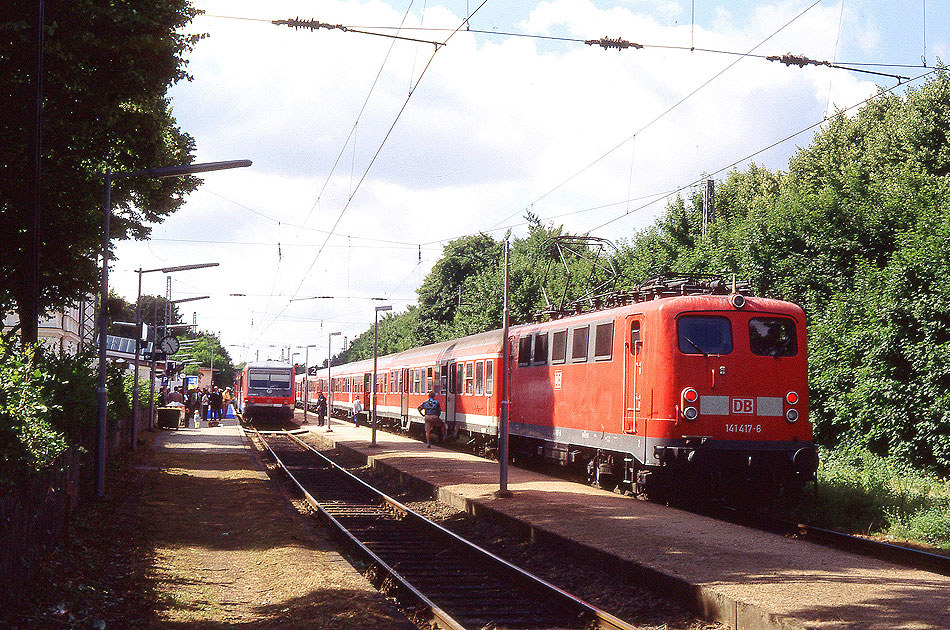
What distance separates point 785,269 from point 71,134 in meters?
16.8

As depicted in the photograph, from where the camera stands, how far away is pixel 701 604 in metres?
8.89

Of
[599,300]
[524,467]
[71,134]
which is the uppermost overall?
[71,134]

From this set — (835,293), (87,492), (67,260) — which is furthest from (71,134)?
(835,293)

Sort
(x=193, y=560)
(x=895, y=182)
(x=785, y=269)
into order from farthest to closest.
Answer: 1. (x=895, y=182)
2. (x=785, y=269)
3. (x=193, y=560)

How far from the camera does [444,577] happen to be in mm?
11445

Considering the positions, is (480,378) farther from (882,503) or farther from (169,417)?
(169,417)

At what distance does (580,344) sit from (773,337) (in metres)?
4.27

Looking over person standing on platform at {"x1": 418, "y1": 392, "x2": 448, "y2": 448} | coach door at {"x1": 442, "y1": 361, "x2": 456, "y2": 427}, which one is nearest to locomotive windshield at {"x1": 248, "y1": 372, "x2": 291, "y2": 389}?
person standing on platform at {"x1": 418, "y1": 392, "x2": 448, "y2": 448}

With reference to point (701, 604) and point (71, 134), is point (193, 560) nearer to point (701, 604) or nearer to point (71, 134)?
point (701, 604)

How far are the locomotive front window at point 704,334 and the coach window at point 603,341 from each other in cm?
199

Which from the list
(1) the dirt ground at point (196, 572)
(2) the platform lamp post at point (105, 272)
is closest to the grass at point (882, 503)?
(1) the dirt ground at point (196, 572)

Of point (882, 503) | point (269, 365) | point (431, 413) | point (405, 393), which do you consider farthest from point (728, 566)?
point (269, 365)

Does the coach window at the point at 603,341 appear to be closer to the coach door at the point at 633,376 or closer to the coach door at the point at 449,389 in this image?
the coach door at the point at 633,376

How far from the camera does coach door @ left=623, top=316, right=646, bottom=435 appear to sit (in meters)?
15.8
